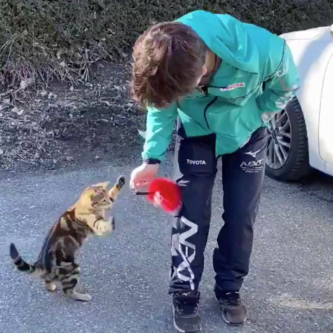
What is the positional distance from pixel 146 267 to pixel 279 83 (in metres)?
1.47

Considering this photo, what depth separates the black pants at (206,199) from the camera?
3.08 meters

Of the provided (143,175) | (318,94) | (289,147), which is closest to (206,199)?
(143,175)

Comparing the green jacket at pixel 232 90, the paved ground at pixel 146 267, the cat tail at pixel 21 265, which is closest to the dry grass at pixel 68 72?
the paved ground at pixel 146 267

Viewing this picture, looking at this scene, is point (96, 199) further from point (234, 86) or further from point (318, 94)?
point (318, 94)

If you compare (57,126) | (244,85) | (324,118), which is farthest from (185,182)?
(57,126)

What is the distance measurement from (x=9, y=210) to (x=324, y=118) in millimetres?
2317

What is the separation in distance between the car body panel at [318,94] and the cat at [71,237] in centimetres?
187

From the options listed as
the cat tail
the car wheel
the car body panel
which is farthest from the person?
the car wheel

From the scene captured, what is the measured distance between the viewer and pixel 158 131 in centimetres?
303

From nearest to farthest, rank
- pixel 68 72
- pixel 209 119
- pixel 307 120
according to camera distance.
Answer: pixel 209 119 < pixel 307 120 < pixel 68 72

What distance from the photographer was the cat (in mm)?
3092

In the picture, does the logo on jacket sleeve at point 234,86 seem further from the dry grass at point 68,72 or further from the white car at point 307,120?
the dry grass at point 68,72

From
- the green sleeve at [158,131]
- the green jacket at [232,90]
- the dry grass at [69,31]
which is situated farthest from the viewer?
the dry grass at [69,31]

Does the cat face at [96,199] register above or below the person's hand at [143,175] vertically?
below
